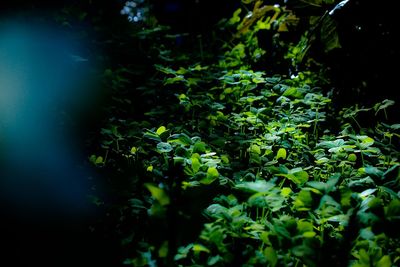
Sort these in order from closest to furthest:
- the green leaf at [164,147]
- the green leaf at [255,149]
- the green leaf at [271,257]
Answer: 1. the green leaf at [271,257]
2. the green leaf at [164,147]
3. the green leaf at [255,149]

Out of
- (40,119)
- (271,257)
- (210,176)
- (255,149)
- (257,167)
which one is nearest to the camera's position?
(271,257)

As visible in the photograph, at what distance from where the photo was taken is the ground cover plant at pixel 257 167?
116cm

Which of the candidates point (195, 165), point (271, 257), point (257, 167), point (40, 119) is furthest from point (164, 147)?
point (40, 119)

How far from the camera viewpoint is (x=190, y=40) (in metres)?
5.18

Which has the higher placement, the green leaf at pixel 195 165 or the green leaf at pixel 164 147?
the green leaf at pixel 164 147

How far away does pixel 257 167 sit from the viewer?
6.00 ft

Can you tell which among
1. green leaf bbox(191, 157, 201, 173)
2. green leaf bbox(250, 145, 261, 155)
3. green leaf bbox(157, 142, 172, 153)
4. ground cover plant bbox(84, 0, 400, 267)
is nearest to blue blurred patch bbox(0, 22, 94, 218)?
ground cover plant bbox(84, 0, 400, 267)

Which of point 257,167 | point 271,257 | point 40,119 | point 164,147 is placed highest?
point 40,119

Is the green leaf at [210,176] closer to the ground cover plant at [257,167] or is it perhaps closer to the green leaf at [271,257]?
the ground cover plant at [257,167]

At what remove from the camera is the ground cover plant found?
1158 millimetres

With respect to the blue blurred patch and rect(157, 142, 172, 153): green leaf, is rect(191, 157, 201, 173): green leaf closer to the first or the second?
rect(157, 142, 172, 153): green leaf

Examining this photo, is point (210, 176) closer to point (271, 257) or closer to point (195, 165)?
point (195, 165)

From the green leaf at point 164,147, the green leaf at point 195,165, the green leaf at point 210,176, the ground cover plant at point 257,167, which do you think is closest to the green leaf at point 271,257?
the ground cover plant at point 257,167

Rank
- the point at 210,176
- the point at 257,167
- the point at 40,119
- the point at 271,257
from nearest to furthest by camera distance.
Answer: the point at 271,257 < the point at 210,176 < the point at 257,167 < the point at 40,119
